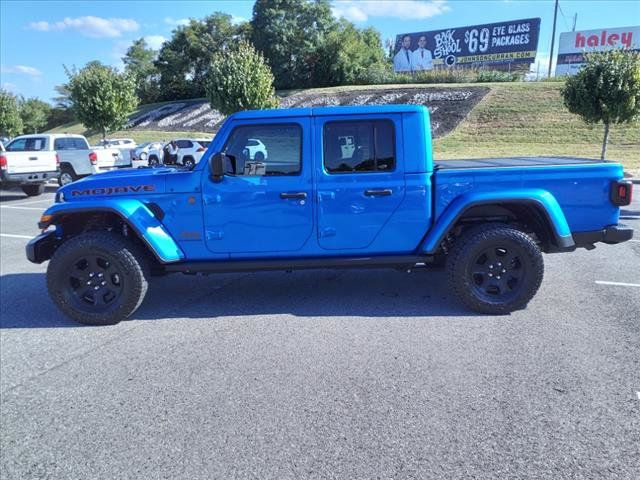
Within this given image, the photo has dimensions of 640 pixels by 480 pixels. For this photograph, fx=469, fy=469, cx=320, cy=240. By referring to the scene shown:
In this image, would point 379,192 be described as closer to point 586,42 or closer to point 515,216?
point 515,216

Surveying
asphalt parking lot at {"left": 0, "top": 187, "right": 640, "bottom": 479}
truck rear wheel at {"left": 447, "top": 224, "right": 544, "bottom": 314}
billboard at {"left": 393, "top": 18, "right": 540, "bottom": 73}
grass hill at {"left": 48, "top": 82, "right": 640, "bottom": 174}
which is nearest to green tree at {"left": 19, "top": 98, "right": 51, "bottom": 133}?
grass hill at {"left": 48, "top": 82, "right": 640, "bottom": 174}

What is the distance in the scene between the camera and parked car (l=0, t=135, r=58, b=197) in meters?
13.9

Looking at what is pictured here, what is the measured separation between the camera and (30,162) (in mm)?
14266

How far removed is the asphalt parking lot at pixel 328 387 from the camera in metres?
2.46

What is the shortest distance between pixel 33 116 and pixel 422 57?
4984 centimetres

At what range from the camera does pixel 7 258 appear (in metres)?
7.17

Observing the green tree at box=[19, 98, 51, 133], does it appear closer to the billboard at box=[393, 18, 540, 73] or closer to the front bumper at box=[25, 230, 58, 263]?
the billboard at box=[393, 18, 540, 73]

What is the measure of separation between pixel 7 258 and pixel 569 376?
7.62 m

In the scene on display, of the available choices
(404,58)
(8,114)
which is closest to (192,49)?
(404,58)

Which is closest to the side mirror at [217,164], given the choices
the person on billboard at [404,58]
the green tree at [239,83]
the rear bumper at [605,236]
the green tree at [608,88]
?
the rear bumper at [605,236]

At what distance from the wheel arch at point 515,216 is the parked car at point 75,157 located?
1423 cm

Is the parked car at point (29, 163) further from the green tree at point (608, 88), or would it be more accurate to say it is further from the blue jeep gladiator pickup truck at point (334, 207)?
the green tree at point (608, 88)

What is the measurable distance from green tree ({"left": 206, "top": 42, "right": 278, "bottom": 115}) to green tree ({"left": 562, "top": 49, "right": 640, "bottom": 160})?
14.9 meters

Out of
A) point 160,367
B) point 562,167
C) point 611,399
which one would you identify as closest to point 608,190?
point 562,167
